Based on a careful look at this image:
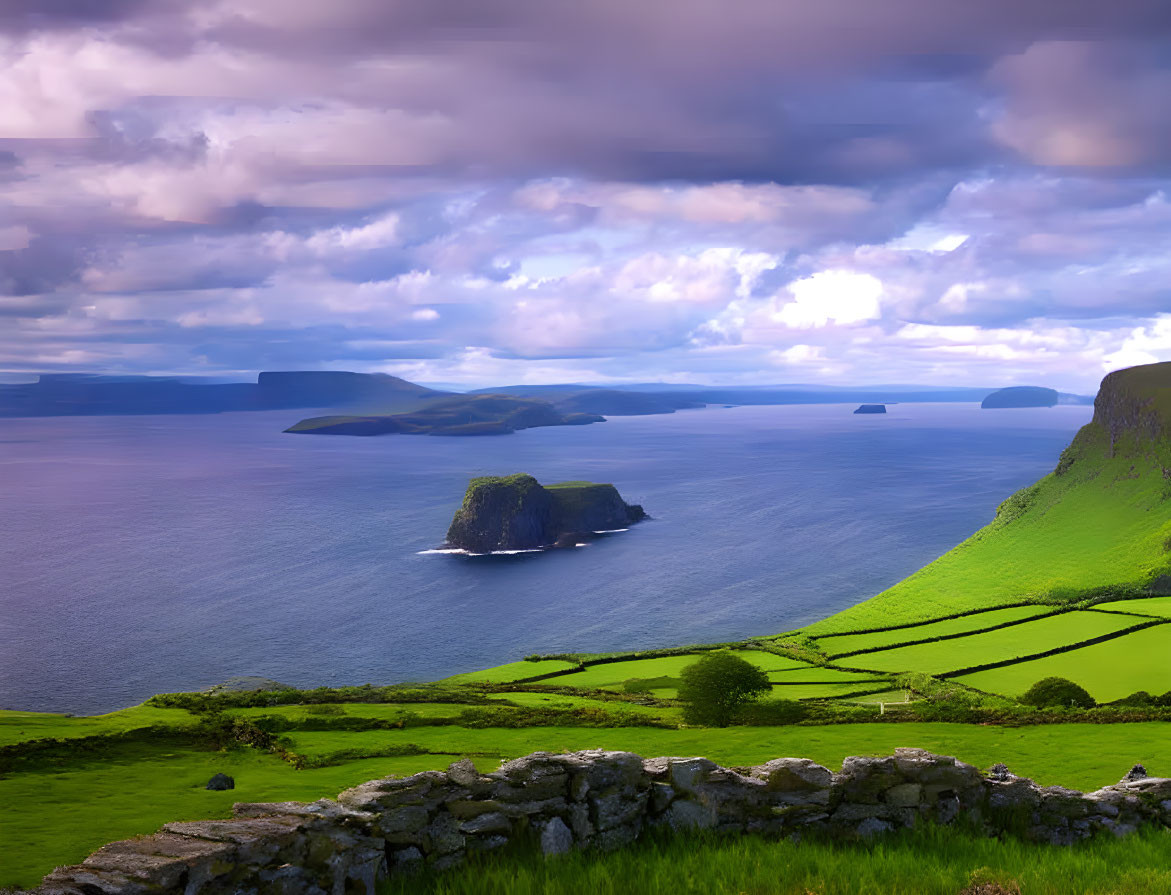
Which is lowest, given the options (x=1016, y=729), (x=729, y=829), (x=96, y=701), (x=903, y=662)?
(x=96, y=701)

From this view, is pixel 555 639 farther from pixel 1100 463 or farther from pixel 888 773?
pixel 1100 463

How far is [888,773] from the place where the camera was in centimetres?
1412

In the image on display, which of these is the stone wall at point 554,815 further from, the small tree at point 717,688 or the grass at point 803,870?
the small tree at point 717,688

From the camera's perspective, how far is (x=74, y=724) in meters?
44.3

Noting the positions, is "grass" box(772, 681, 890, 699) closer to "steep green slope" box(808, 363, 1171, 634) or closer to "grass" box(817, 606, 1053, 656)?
"grass" box(817, 606, 1053, 656)

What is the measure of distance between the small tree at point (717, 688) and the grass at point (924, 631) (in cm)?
3557

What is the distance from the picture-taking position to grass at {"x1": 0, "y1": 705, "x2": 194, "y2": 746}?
39938 mm

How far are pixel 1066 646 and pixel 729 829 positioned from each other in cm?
7956

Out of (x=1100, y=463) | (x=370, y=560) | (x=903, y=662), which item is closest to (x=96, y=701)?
(x=370, y=560)

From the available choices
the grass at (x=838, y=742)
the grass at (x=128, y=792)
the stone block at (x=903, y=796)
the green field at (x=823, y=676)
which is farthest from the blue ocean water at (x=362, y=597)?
the stone block at (x=903, y=796)

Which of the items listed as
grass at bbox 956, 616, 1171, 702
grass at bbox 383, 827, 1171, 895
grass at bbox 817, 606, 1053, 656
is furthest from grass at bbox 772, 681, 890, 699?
grass at bbox 383, 827, 1171, 895

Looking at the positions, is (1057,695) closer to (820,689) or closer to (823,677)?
(820,689)

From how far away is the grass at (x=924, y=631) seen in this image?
89.3 m

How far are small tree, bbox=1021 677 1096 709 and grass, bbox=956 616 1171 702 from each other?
7.82 m
